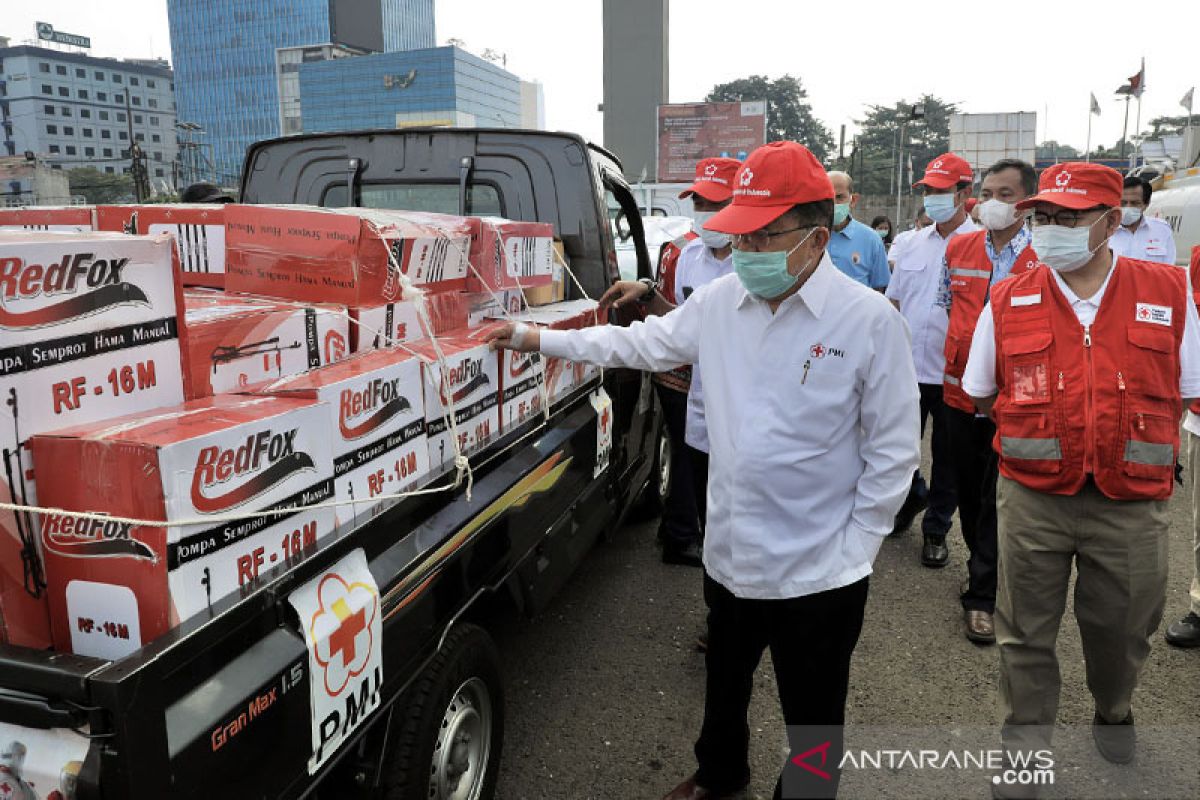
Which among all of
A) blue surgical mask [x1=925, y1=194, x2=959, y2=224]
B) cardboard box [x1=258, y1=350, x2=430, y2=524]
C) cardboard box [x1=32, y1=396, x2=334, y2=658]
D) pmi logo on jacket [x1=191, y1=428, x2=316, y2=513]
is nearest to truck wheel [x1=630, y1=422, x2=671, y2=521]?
blue surgical mask [x1=925, y1=194, x2=959, y2=224]

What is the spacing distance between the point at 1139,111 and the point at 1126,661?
104 ft

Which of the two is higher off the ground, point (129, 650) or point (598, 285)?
point (598, 285)

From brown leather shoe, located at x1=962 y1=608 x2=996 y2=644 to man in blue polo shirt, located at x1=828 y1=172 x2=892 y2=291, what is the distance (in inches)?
80.2

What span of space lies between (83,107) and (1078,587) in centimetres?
12878

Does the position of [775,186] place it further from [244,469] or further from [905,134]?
[905,134]

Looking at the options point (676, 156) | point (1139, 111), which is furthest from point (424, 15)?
point (1139, 111)

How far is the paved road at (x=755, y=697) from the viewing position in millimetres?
2857

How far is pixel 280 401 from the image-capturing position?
5.49ft

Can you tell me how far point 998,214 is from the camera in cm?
406

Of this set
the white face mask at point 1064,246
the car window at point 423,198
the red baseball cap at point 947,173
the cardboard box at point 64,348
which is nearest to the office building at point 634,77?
the red baseball cap at point 947,173

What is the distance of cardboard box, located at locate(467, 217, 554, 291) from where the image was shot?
9.35 ft

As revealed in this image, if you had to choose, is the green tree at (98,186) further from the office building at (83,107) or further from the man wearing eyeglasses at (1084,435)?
the man wearing eyeglasses at (1084,435)

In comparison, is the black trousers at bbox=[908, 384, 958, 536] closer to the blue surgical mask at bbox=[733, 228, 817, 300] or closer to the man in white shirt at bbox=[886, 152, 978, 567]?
the man in white shirt at bbox=[886, 152, 978, 567]

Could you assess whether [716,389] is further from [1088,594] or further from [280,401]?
[1088,594]
